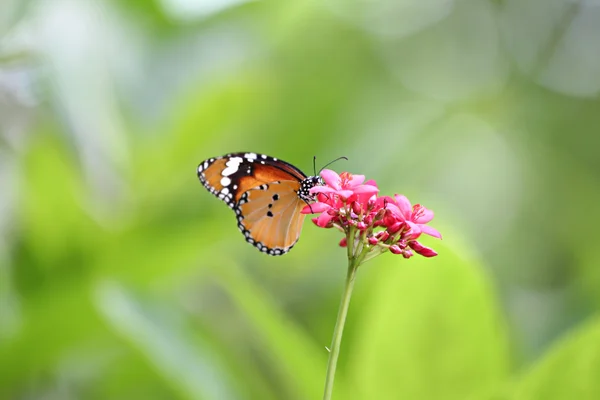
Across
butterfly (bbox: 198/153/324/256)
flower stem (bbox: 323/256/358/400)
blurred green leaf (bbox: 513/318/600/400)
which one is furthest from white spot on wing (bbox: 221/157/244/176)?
blurred green leaf (bbox: 513/318/600/400)

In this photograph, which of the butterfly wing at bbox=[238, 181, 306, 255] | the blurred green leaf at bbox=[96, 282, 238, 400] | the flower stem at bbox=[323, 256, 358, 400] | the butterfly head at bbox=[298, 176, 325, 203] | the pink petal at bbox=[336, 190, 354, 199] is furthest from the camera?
the blurred green leaf at bbox=[96, 282, 238, 400]

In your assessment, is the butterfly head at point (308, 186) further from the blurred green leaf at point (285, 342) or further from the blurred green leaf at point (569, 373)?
the blurred green leaf at point (569, 373)

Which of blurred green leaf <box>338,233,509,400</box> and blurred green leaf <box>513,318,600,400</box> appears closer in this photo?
blurred green leaf <box>513,318,600,400</box>

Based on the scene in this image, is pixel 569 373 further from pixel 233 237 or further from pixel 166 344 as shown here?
pixel 233 237

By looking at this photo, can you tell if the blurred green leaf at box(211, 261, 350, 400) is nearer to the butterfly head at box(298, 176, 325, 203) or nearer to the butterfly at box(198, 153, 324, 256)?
the butterfly at box(198, 153, 324, 256)

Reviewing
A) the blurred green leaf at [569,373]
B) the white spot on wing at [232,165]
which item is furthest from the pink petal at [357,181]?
the blurred green leaf at [569,373]

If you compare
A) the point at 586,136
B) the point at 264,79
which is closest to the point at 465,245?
the point at 264,79
